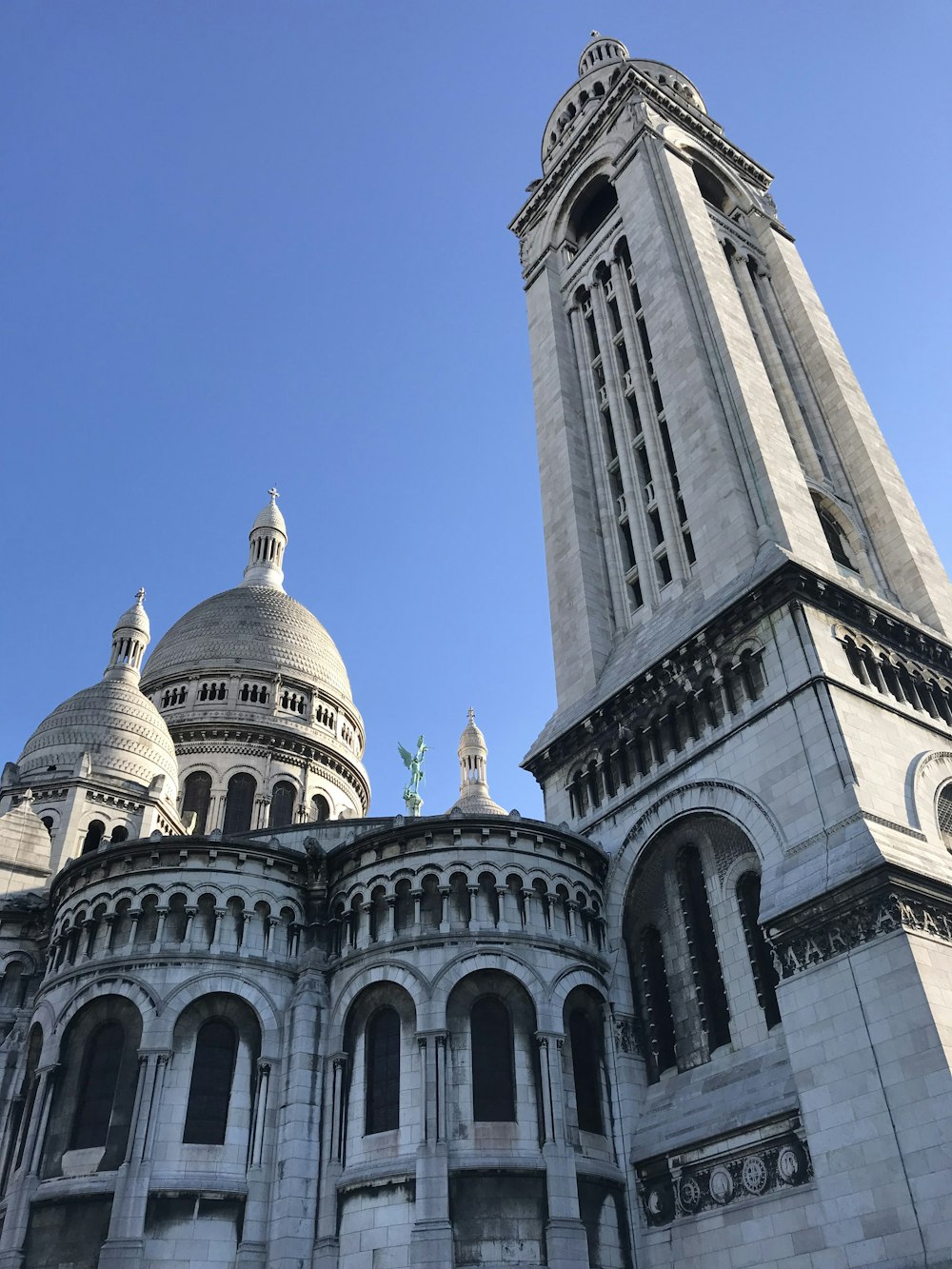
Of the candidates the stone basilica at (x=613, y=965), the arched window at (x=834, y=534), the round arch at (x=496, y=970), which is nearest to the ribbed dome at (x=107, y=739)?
the stone basilica at (x=613, y=965)

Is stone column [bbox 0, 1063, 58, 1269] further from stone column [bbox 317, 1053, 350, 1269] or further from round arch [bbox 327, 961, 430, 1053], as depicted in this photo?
round arch [bbox 327, 961, 430, 1053]

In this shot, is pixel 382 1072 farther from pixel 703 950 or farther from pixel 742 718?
pixel 742 718

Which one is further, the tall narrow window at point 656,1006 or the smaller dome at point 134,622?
the smaller dome at point 134,622

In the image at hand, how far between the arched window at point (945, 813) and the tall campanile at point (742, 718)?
27 centimetres

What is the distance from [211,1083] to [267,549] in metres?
46.4

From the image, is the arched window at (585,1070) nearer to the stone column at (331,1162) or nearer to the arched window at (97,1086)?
the stone column at (331,1162)

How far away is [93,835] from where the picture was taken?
41.4 meters

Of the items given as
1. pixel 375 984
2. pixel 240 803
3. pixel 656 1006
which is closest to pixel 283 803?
pixel 240 803

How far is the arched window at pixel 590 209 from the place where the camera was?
51.5 meters

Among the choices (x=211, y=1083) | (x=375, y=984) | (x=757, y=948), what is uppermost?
(x=375, y=984)

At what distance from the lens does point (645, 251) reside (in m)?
42.8

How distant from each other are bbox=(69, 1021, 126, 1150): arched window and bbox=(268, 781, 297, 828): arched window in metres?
25.5

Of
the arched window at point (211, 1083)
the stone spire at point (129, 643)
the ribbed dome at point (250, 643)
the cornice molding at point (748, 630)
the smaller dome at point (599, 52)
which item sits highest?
the smaller dome at point (599, 52)

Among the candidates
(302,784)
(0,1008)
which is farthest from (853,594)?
(302,784)
